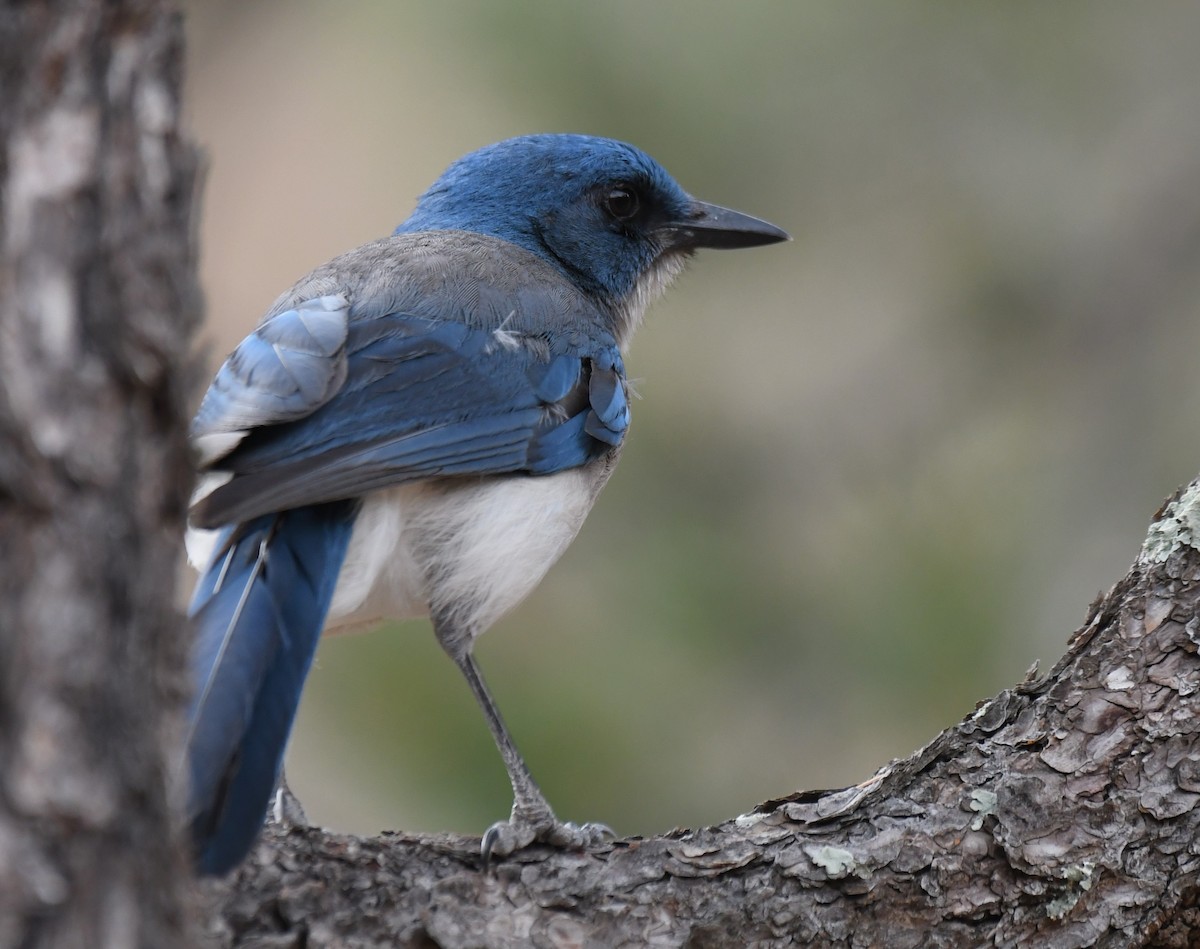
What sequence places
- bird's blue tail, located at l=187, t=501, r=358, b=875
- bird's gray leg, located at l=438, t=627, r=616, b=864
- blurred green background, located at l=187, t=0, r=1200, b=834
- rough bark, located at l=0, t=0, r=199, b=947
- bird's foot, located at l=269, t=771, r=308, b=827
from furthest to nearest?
blurred green background, located at l=187, t=0, r=1200, b=834 < bird's foot, located at l=269, t=771, r=308, b=827 < bird's gray leg, located at l=438, t=627, r=616, b=864 < bird's blue tail, located at l=187, t=501, r=358, b=875 < rough bark, located at l=0, t=0, r=199, b=947

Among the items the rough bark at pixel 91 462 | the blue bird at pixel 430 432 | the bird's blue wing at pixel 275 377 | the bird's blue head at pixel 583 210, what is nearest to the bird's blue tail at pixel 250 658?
the blue bird at pixel 430 432

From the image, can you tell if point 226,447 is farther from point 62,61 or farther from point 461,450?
point 62,61

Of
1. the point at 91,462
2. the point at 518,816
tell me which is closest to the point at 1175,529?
the point at 518,816

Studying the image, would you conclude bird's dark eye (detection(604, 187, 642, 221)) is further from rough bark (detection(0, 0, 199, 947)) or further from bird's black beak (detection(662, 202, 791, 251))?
rough bark (detection(0, 0, 199, 947))

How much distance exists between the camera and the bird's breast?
2.82m

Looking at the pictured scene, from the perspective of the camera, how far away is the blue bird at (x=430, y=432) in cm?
203

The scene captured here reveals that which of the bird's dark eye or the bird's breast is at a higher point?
the bird's dark eye

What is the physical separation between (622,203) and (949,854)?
228 cm

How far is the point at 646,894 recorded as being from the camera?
6.95 ft

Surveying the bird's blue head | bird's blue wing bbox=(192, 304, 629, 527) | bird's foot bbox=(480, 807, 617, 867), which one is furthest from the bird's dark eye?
bird's foot bbox=(480, 807, 617, 867)

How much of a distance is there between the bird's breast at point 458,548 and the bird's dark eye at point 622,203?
116cm

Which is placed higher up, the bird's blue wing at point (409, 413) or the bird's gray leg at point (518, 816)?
the bird's blue wing at point (409, 413)

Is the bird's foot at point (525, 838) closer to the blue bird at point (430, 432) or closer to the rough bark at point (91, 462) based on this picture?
the blue bird at point (430, 432)

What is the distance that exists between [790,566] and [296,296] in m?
1.52
